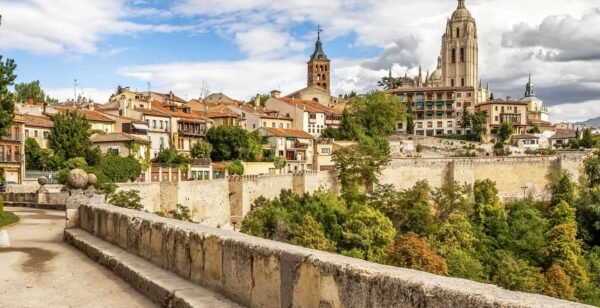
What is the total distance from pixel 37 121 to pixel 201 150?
15.6m

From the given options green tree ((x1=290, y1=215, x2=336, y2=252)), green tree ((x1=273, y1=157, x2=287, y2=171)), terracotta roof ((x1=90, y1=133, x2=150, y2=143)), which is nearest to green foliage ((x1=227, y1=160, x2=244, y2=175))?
green tree ((x1=273, y1=157, x2=287, y2=171))

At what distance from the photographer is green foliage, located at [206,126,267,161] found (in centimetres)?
6291

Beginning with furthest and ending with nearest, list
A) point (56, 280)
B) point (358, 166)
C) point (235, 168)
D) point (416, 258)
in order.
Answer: point (358, 166) → point (235, 168) → point (416, 258) → point (56, 280)

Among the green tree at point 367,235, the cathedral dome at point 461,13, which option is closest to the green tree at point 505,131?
the cathedral dome at point 461,13

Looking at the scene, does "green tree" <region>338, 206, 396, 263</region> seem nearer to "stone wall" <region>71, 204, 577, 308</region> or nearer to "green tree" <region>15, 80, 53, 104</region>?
"stone wall" <region>71, 204, 577, 308</region>

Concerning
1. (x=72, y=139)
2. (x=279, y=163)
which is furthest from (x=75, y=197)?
(x=279, y=163)

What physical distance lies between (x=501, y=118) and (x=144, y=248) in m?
106

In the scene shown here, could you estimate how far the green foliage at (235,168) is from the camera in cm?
5906

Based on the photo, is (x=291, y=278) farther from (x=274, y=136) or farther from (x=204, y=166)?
(x=274, y=136)

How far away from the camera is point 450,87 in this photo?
110 m

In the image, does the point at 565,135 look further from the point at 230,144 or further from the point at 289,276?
the point at 289,276

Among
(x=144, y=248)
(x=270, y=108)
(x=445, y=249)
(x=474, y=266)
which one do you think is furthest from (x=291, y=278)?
(x=270, y=108)

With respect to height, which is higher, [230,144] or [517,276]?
[230,144]

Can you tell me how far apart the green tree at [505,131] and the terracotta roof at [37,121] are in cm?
7147
